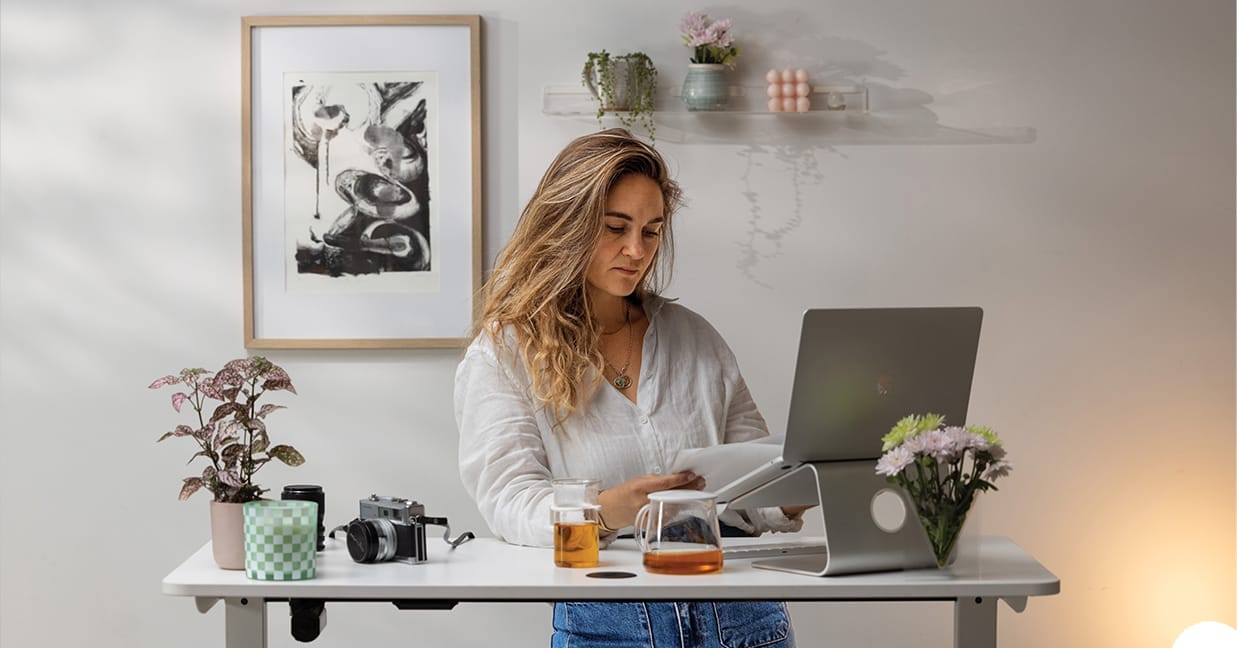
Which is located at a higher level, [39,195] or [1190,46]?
[1190,46]

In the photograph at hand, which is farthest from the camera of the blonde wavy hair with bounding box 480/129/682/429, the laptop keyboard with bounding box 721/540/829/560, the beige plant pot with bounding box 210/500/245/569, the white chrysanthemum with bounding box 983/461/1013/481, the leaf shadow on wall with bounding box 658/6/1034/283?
the leaf shadow on wall with bounding box 658/6/1034/283

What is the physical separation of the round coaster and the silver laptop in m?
0.18

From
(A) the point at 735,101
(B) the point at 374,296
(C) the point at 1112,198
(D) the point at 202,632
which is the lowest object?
(D) the point at 202,632

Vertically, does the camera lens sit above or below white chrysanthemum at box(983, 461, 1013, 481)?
below

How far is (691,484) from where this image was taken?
1.81m

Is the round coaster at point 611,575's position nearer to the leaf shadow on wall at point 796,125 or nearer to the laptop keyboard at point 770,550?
the laptop keyboard at point 770,550

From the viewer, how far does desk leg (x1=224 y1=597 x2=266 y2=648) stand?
1.64m

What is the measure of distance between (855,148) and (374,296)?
131 cm

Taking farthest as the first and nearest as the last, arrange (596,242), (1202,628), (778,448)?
(1202,628)
(596,242)
(778,448)

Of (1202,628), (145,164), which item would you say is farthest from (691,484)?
(145,164)

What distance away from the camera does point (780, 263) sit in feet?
10.8

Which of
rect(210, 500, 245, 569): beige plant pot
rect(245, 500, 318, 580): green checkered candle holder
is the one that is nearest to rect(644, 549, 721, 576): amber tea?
rect(245, 500, 318, 580): green checkered candle holder

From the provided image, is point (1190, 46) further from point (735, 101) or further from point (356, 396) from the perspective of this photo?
point (356, 396)

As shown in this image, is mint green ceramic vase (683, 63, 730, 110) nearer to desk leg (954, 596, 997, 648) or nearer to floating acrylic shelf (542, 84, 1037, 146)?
floating acrylic shelf (542, 84, 1037, 146)
